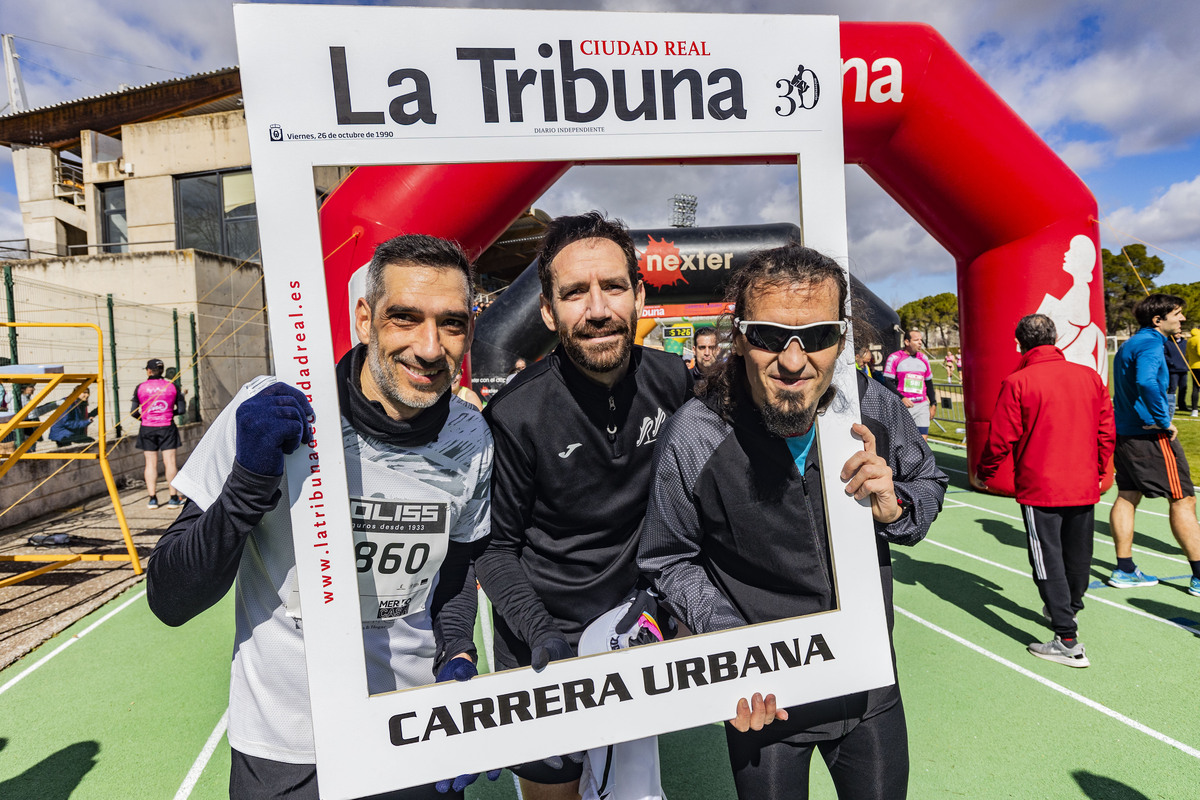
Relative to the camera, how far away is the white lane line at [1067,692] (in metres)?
2.86

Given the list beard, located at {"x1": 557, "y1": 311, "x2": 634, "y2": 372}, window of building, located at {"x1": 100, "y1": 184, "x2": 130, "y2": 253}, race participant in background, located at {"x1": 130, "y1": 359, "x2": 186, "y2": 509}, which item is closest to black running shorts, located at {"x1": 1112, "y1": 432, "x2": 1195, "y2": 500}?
beard, located at {"x1": 557, "y1": 311, "x2": 634, "y2": 372}

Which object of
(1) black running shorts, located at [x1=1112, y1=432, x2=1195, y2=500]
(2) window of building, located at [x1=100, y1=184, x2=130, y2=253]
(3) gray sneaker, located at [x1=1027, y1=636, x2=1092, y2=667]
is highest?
(2) window of building, located at [x1=100, y1=184, x2=130, y2=253]

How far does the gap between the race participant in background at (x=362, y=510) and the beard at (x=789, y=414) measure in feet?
2.57

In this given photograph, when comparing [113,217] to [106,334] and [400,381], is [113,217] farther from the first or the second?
[400,381]

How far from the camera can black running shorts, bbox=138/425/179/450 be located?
7.61 metres

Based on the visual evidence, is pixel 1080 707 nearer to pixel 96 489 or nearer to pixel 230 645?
pixel 230 645

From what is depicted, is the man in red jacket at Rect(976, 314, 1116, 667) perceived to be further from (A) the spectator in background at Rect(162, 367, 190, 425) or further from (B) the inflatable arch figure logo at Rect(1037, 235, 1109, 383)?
A: (A) the spectator in background at Rect(162, 367, 190, 425)

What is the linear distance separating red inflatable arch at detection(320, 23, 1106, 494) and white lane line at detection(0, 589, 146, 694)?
12.7ft

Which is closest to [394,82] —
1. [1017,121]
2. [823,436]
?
[823,436]

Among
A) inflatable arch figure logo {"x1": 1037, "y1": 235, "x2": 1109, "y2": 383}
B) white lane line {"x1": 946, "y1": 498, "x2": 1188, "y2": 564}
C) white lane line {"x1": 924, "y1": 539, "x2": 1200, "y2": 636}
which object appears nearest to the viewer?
white lane line {"x1": 924, "y1": 539, "x2": 1200, "y2": 636}

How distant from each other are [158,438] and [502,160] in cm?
848

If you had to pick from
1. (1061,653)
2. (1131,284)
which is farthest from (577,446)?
(1131,284)

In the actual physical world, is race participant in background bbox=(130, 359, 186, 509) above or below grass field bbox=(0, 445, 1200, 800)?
above

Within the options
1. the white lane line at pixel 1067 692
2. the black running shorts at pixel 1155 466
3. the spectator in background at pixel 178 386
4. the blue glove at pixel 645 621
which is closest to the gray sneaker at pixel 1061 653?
the white lane line at pixel 1067 692
